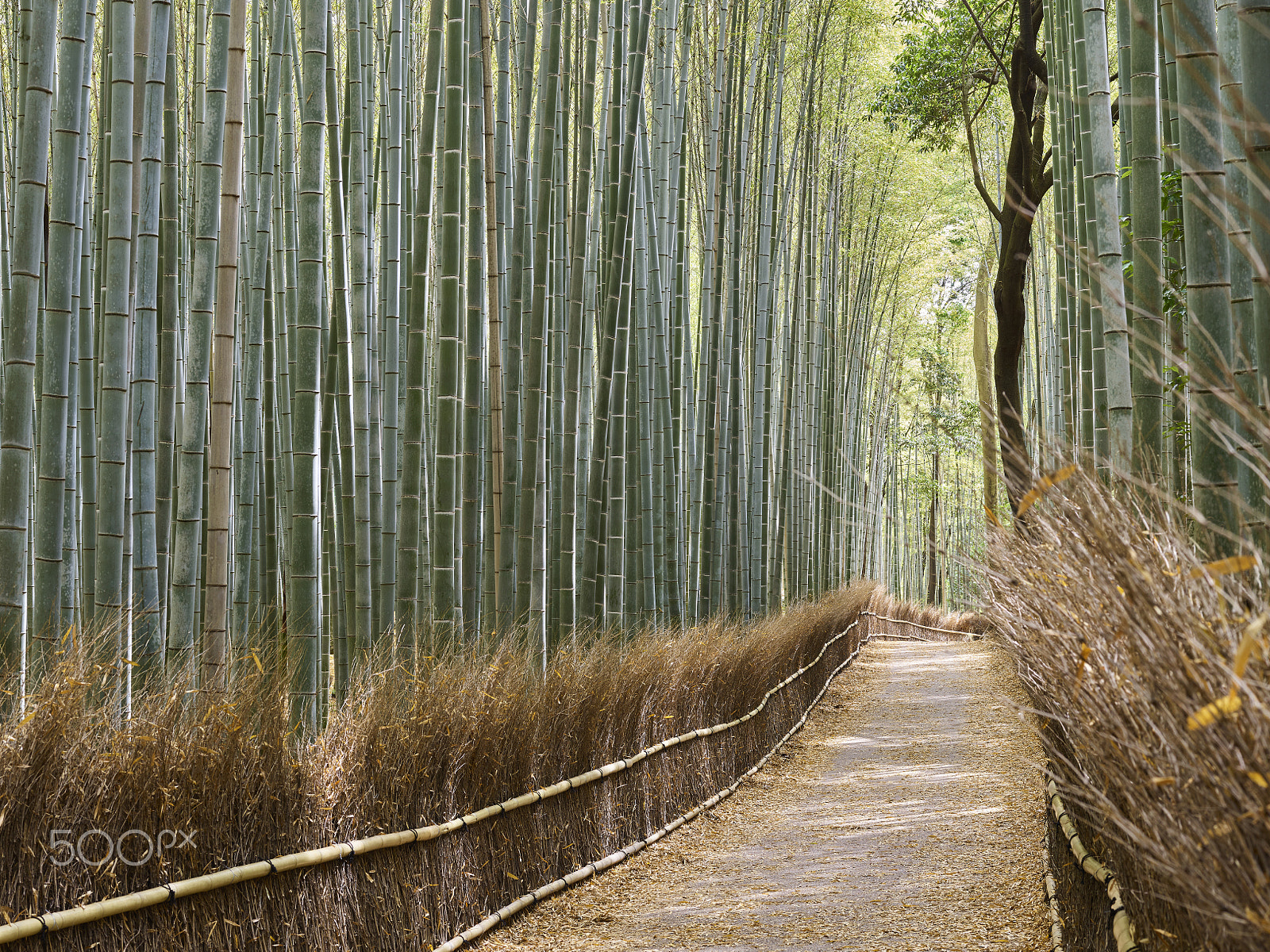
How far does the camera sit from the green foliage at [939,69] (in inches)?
313

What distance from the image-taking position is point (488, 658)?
3.62 metres

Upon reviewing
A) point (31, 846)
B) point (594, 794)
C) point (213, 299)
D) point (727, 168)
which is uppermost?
point (727, 168)

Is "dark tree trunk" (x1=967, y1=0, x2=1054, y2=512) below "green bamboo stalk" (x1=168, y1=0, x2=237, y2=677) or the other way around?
the other way around

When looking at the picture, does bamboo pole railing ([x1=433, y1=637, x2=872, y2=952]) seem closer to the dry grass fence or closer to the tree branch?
the dry grass fence

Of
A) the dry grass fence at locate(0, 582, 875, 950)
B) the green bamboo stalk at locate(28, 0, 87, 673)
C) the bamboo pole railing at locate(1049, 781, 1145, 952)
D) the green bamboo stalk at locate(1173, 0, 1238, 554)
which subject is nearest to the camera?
the bamboo pole railing at locate(1049, 781, 1145, 952)

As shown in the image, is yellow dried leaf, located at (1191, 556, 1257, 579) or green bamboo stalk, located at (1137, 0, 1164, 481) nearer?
yellow dried leaf, located at (1191, 556, 1257, 579)

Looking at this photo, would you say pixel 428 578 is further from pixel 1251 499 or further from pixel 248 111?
pixel 1251 499

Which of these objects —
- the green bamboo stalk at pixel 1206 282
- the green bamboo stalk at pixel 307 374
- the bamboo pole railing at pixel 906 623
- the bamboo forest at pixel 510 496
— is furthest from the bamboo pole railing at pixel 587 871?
the bamboo pole railing at pixel 906 623

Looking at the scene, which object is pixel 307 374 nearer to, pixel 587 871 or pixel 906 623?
pixel 587 871

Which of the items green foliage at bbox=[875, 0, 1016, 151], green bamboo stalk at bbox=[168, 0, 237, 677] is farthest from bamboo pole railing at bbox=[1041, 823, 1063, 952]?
green foliage at bbox=[875, 0, 1016, 151]

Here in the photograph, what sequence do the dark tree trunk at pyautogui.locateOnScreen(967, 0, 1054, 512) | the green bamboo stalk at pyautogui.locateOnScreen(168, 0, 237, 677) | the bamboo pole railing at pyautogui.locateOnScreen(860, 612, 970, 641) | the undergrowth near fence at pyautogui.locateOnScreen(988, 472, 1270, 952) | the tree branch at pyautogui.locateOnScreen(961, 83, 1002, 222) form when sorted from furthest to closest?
1. the bamboo pole railing at pyautogui.locateOnScreen(860, 612, 970, 641)
2. the tree branch at pyautogui.locateOnScreen(961, 83, 1002, 222)
3. the dark tree trunk at pyautogui.locateOnScreen(967, 0, 1054, 512)
4. the green bamboo stalk at pyautogui.locateOnScreen(168, 0, 237, 677)
5. the undergrowth near fence at pyautogui.locateOnScreen(988, 472, 1270, 952)

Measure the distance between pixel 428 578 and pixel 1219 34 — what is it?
4197mm

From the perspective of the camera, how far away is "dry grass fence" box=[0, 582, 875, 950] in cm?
185

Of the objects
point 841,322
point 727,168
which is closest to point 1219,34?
point 727,168
